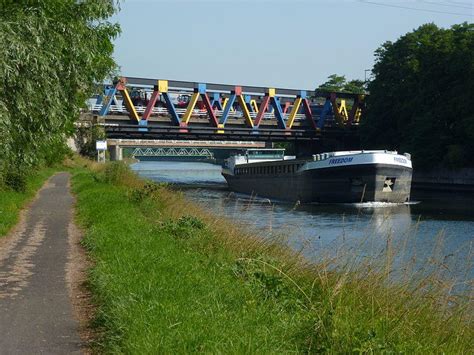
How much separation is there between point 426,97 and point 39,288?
65096mm

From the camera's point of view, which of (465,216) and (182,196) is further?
(465,216)

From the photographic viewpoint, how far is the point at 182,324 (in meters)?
7.15

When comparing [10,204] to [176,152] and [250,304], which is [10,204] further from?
[176,152]

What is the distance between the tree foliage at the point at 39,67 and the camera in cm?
1252

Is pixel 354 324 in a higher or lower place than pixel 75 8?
lower

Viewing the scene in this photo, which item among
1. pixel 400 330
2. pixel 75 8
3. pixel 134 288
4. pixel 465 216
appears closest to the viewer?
pixel 400 330

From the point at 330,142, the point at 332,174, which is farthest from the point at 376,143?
the point at 332,174

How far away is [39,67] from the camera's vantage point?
1334 centimetres

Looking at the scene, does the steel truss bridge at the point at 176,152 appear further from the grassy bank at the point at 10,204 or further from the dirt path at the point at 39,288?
the dirt path at the point at 39,288

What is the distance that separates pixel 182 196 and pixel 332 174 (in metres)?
27.8

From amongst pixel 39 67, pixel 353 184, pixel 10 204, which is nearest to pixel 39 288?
pixel 39 67

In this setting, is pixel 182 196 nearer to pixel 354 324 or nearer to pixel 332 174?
pixel 354 324

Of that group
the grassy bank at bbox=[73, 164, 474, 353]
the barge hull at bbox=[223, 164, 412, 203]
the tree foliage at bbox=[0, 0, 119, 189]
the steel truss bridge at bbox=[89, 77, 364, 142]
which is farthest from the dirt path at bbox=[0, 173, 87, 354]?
the steel truss bridge at bbox=[89, 77, 364, 142]

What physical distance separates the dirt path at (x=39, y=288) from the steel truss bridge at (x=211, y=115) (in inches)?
1989
